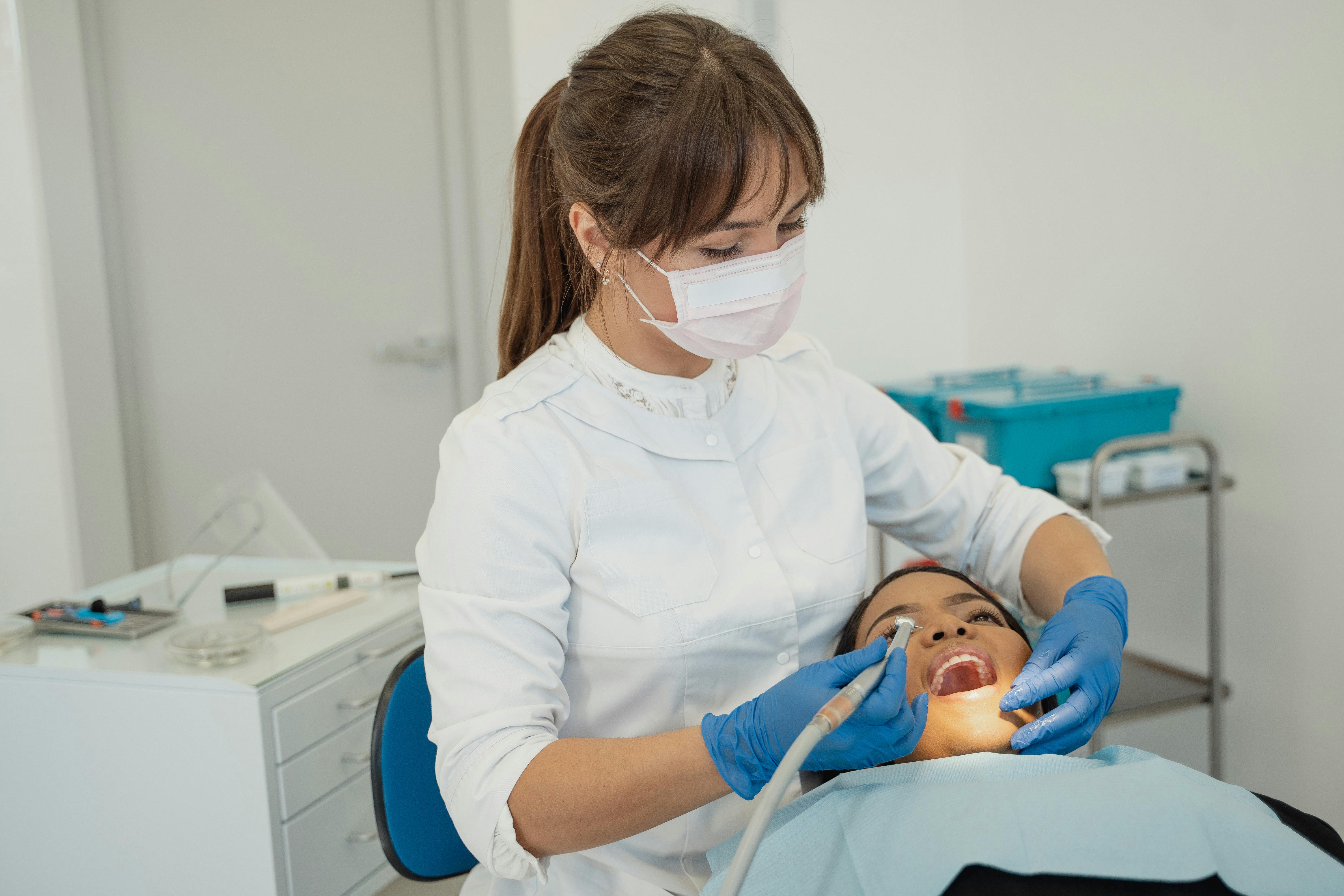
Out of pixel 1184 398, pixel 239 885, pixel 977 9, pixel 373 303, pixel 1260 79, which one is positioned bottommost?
pixel 239 885

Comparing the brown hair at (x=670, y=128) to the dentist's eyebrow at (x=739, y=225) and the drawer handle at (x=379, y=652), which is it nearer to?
the dentist's eyebrow at (x=739, y=225)

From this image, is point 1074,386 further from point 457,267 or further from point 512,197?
point 457,267

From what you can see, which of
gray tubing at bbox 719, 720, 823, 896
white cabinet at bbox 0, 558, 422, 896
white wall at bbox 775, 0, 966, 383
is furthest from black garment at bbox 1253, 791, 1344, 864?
white wall at bbox 775, 0, 966, 383

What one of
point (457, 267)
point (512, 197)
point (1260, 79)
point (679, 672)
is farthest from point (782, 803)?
point (457, 267)

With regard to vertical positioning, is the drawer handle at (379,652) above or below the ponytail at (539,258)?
below

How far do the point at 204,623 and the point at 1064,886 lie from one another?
1353mm

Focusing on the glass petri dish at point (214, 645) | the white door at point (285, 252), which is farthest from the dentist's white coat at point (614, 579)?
the white door at point (285, 252)

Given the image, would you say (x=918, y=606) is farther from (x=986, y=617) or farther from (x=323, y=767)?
(x=323, y=767)

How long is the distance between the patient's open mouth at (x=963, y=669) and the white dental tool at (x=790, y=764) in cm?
29

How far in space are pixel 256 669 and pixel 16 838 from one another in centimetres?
45

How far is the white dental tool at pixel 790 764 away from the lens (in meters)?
0.67

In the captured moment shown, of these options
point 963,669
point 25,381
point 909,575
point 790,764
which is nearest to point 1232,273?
point 909,575

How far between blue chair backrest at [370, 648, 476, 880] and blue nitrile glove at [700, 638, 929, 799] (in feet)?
1.29

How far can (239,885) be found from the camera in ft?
4.46
